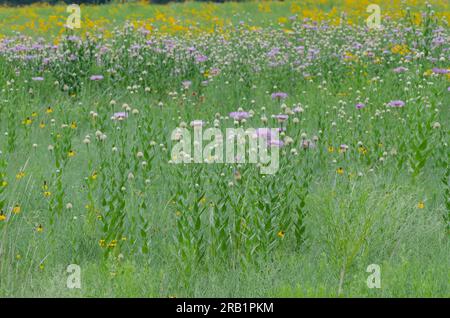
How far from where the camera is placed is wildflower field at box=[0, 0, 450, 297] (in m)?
4.65

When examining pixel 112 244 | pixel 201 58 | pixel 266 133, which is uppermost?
pixel 266 133

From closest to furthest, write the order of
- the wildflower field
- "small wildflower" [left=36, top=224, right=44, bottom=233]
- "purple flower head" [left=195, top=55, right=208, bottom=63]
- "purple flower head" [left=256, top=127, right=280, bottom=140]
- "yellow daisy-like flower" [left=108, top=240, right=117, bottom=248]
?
the wildflower field
"yellow daisy-like flower" [left=108, top=240, right=117, bottom=248]
"small wildflower" [left=36, top=224, right=44, bottom=233]
"purple flower head" [left=256, top=127, right=280, bottom=140]
"purple flower head" [left=195, top=55, right=208, bottom=63]

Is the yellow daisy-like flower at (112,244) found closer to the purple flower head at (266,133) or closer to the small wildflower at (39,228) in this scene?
the small wildflower at (39,228)

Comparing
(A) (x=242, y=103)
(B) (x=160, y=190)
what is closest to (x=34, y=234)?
(B) (x=160, y=190)

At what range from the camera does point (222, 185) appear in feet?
16.9

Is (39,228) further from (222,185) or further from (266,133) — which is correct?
(266,133)

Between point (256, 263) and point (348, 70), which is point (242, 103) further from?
point (256, 263)

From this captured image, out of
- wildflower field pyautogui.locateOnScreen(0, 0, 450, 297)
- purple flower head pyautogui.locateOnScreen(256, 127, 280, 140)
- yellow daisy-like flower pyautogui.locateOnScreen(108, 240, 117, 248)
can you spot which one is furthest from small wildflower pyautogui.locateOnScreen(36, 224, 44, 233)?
purple flower head pyautogui.locateOnScreen(256, 127, 280, 140)

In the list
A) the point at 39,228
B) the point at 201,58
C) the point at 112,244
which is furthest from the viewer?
the point at 201,58

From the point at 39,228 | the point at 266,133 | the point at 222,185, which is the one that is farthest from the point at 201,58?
the point at 39,228

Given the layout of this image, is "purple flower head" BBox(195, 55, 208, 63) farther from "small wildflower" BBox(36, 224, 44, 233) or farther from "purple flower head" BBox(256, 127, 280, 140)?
"small wildflower" BBox(36, 224, 44, 233)

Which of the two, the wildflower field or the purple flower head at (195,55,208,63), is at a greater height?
the purple flower head at (195,55,208,63)

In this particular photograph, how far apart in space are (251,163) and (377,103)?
3.63m

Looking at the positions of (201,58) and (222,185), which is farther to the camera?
(201,58)
